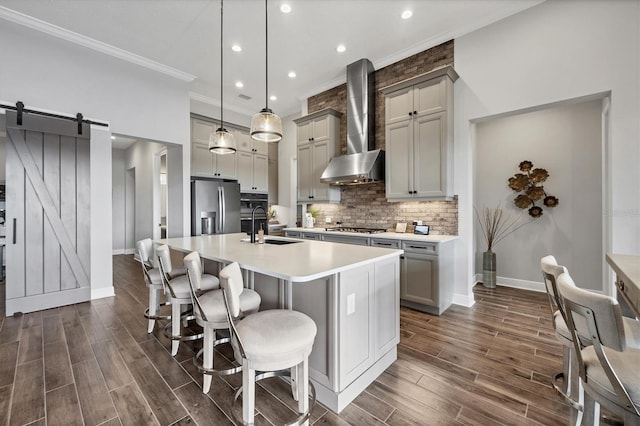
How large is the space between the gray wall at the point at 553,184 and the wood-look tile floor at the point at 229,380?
1.52 metres

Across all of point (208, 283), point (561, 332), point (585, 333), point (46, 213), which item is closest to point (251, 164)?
point (46, 213)

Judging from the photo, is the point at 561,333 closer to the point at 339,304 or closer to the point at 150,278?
the point at 339,304

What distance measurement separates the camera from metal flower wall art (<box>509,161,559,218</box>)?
417 centimetres

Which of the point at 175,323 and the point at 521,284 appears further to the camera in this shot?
the point at 521,284

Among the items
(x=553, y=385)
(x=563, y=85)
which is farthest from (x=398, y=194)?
(x=553, y=385)

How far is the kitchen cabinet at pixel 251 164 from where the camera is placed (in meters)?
6.06

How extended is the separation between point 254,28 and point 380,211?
10.5ft

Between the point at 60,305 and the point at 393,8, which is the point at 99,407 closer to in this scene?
the point at 60,305

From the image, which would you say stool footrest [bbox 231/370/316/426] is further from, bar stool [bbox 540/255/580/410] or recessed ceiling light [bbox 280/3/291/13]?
recessed ceiling light [bbox 280/3/291/13]

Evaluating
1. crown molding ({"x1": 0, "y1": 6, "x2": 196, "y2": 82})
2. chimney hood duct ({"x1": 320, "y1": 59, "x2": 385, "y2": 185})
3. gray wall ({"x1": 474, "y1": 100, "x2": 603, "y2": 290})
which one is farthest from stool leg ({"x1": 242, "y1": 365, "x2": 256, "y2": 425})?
crown molding ({"x1": 0, "y1": 6, "x2": 196, "y2": 82})

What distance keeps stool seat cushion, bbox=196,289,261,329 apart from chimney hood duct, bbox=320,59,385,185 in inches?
108

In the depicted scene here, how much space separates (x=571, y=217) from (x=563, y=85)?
2098mm

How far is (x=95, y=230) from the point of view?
4016 millimetres

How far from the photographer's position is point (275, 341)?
4.66 ft
